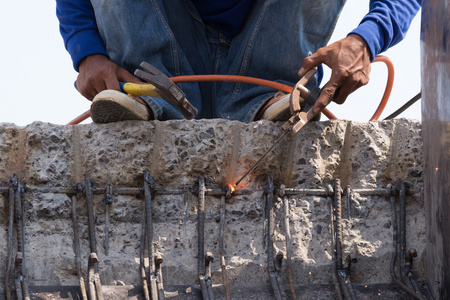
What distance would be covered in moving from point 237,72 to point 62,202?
0.70 m

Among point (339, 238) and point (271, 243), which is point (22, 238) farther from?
point (339, 238)

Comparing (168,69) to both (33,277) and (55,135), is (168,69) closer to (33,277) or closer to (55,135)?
(55,135)

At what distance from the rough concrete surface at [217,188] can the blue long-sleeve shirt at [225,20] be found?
1.00ft

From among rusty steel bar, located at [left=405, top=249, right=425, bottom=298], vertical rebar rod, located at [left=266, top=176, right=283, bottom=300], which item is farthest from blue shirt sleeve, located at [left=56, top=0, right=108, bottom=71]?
rusty steel bar, located at [left=405, top=249, right=425, bottom=298]

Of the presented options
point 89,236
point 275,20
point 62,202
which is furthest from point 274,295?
point 275,20

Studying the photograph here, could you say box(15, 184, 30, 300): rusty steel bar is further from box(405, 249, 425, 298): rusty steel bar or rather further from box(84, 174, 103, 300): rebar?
box(405, 249, 425, 298): rusty steel bar

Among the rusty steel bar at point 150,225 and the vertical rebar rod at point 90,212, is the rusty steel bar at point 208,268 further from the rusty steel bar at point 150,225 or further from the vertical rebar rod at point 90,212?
the vertical rebar rod at point 90,212

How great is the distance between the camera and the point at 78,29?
2.02 meters

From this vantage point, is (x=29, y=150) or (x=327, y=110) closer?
(x=29, y=150)

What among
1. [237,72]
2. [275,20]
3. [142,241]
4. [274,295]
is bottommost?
[274,295]

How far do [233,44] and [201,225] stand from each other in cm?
70

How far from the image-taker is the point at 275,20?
1.94 m

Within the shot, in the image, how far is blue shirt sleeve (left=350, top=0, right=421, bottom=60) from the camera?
1846 millimetres

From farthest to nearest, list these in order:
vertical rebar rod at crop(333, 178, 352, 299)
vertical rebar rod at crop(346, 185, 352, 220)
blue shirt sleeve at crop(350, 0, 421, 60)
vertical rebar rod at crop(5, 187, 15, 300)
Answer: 1. blue shirt sleeve at crop(350, 0, 421, 60)
2. vertical rebar rod at crop(346, 185, 352, 220)
3. vertical rebar rod at crop(333, 178, 352, 299)
4. vertical rebar rod at crop(5, 187, 15, 300)
